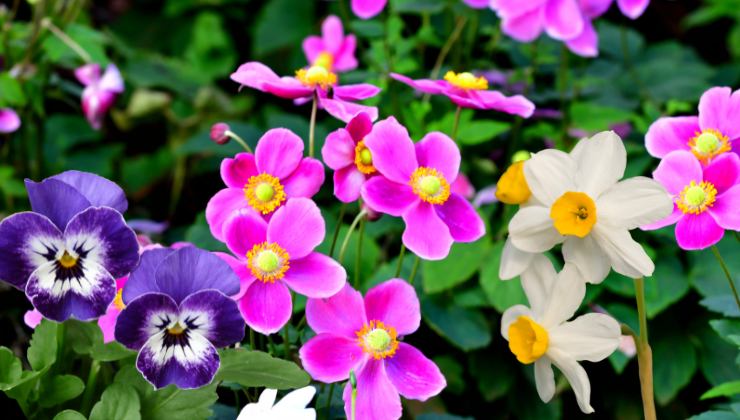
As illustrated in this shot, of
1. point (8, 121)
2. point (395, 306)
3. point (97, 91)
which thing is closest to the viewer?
point (395, 306)

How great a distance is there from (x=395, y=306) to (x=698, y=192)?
280 millimetres

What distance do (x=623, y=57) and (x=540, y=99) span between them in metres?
0.40

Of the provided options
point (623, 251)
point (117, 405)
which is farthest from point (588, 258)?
point (117, 405)

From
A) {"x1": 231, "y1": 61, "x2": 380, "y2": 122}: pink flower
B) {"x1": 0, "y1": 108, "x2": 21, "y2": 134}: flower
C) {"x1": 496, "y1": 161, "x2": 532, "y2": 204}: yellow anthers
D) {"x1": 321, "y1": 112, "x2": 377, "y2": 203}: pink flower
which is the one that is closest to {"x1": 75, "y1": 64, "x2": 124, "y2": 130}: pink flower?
{"x1": 0, "y1": 108, "x2": 21, "y2": 134}: flower

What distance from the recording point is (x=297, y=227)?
32.9 inches

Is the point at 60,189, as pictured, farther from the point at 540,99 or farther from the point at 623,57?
the point at 623,57

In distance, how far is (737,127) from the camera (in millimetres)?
874

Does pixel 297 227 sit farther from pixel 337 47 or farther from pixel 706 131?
pixel 337 47

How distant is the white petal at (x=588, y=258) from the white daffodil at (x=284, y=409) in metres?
0.24

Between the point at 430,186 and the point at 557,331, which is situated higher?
the point at 430,186

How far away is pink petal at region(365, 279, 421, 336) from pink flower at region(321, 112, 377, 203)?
9 centimetres

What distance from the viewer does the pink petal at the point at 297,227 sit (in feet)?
2.73

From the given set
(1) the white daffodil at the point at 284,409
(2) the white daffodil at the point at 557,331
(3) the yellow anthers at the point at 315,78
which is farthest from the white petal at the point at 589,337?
(3) the yellow anthers at the point at 315,78

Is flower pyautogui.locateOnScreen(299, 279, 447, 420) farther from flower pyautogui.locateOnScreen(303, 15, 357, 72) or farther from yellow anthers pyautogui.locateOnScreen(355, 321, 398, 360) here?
flower pyautogui.locateOnScreen(303, 15, 357, 72)
